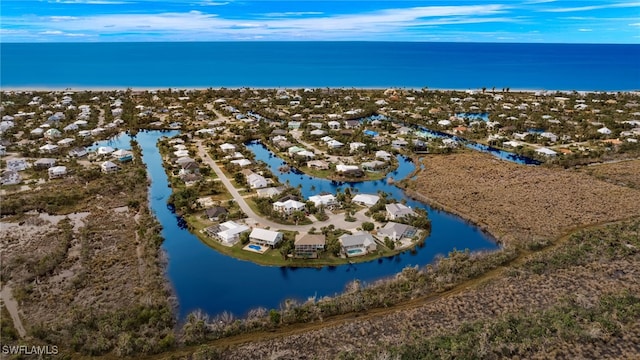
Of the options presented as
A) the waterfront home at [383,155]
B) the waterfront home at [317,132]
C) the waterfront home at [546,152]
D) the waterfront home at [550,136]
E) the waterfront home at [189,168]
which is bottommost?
the waterfront home at [189,168]

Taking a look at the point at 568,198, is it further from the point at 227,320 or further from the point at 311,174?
the point at 227,320

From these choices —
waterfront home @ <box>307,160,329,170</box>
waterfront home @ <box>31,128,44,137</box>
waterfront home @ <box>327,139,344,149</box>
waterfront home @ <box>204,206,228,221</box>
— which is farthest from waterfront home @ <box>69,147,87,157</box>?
waterfront home @ <box>327,139,344,149</box>

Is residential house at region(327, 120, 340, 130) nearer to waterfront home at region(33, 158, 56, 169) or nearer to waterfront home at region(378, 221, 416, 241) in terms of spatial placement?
waterfront home at region(378, 221, 416, 241)

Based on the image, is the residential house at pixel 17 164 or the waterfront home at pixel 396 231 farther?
the residential house at pixel 17 164

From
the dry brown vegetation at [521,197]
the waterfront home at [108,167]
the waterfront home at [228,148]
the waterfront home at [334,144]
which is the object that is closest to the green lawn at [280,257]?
the dry brown vegetation at [521,197]

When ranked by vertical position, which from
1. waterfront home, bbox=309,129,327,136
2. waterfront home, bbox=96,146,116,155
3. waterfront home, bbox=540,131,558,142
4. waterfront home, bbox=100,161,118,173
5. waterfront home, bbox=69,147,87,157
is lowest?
waterfront home, bbox=69,147,87,157

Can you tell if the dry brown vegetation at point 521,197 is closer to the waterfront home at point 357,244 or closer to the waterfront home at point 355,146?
the waterfront home at point 355,146
